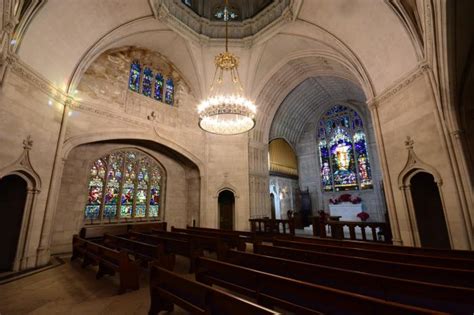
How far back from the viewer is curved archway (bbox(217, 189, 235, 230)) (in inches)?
423

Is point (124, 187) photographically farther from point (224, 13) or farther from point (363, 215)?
point (363, 215)

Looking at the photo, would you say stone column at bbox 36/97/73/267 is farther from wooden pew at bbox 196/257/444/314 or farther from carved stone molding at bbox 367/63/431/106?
carved stone molding at bbox 367/63/431/106

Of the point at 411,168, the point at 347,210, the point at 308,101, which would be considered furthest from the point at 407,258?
the point at 308,101

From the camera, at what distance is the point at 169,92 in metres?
10.7

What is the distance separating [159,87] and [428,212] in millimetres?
11525

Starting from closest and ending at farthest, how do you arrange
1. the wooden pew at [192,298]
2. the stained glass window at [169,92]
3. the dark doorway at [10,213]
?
1. the wooden pew at [192,298]
2. the dark doorway at [10,213]
3. the stained glass window at [169,92]

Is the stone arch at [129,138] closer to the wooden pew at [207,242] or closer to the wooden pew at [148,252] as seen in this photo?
the wooden pew at [148,252]

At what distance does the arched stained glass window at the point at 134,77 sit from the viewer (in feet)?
30.7

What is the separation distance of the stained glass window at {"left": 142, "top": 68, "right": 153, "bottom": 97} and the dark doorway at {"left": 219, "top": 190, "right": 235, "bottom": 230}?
6136 mm

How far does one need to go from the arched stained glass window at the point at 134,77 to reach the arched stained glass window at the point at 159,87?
2.78ft

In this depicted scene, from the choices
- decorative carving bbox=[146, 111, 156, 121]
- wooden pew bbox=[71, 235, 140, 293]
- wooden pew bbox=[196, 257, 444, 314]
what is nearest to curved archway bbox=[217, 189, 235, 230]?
decorative carving bbox=[146, 111, 156, 121]

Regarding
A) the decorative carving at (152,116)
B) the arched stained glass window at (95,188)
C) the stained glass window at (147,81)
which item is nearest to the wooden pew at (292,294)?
the arched stained glass window at (95,188)

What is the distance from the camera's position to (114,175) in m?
9.09

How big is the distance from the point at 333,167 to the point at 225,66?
43.7 feet
